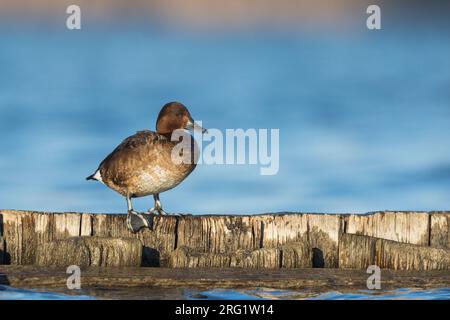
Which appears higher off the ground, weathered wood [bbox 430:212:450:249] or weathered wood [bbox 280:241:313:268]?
weathered wood [bbox 430:212:450:249]

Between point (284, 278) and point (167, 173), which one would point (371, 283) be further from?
point (167, 173)

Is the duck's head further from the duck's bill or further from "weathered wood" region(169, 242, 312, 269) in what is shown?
"weathered wood" region(169, 242, 312, 269)

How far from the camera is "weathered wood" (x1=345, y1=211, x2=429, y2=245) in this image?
9.34 meters

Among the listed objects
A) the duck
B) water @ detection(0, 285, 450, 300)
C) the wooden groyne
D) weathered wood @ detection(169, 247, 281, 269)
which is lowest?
water @ detection(0, 285, 450, 300)

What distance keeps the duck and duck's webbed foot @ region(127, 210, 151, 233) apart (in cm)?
69

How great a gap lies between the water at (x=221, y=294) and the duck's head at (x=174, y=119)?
3.54 meters

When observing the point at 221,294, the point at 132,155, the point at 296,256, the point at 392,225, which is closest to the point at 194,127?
the point at 132,155

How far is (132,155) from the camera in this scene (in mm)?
10328

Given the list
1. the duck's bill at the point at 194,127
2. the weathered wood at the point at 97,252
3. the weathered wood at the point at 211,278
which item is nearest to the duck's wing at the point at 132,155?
the duck's bill at the point at 194,127

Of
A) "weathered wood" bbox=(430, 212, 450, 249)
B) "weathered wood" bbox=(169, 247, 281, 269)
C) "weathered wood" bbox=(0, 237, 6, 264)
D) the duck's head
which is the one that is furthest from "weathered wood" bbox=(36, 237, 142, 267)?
"weathered wood" bbox=(430, 212, 450, 249)
